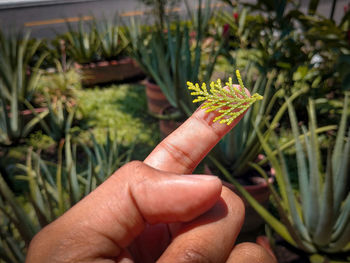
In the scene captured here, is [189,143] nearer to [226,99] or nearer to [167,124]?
[226,99]

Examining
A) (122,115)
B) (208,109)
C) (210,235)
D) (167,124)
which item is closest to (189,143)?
(208,109)

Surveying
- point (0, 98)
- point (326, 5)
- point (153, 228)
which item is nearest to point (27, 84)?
point (0, 98)

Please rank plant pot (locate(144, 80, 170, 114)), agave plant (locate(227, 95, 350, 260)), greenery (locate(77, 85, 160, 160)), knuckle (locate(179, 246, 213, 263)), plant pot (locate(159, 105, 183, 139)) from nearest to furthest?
1. knuckle (locate(179, 246, 213, 263))
2. agave plant (locate(227, 95, 350, 260))
3. plant pot (locate(159, 105, 183, 139))
4. greenery (locate(77, 85, 160, 160))
5. plant pot (locate(144, 80, 170, 114))

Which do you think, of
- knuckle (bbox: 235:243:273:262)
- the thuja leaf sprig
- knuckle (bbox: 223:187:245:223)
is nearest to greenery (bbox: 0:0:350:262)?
the thuja leaf sprig

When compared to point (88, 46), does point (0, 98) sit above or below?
below

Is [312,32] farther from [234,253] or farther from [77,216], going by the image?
[77,216]

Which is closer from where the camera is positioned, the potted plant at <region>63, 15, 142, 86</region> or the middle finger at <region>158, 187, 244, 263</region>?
the middle finger at <region>158, 187, 244, 263</region>

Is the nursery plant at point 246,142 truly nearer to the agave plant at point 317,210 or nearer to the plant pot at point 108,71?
the agave plant at point 317,210

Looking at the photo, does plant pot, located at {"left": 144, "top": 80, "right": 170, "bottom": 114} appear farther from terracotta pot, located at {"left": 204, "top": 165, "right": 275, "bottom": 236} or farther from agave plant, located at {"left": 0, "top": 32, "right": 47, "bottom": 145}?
terracotta pot, located at {"left": 204, "top": 165, "right": 275, "bottom": 236}
